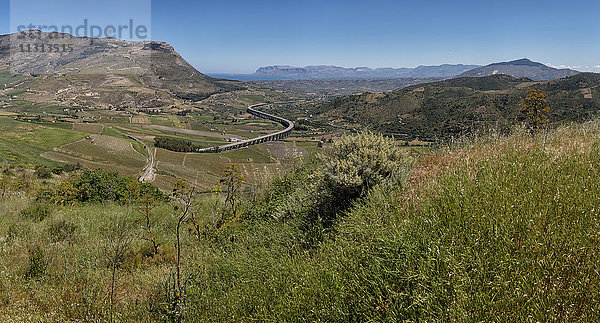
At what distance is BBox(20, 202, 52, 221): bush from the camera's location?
7.98m

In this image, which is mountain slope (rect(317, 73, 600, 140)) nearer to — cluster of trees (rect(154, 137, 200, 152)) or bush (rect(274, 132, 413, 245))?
bush (rect(274, 132, 413, 245))

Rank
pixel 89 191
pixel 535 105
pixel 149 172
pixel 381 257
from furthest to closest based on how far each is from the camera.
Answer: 1. pixel 149 172
2. pixel 535 105
3. pixel 89 191
4. pixel 381 257

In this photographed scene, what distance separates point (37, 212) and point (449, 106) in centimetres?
14955

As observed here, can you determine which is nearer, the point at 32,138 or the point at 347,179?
the point at 347,179

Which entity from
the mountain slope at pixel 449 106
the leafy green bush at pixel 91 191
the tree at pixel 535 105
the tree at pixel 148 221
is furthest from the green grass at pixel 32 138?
the tree at pixel 535 105

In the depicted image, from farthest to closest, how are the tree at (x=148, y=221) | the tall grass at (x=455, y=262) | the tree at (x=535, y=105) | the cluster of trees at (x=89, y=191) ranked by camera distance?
the tree at (x=535, y=105)
the cluster of trees at (x=89, y=191)
the tree at (x=148, y=221)
the tall grass at (x=455, y=262)

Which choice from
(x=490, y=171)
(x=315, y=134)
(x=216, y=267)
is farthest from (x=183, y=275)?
(x=315, y=134)

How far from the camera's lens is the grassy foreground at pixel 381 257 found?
2.16 m

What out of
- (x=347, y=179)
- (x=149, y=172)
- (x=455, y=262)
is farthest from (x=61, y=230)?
(x=149, y=172)

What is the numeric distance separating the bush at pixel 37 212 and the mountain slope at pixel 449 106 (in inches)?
2256

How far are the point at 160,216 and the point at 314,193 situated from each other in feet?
18.6

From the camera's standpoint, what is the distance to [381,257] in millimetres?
2924

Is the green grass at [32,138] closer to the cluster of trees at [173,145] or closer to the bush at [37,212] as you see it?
the cluster of trees at [173,145]

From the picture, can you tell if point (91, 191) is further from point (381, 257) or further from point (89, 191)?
point (381, 257)
